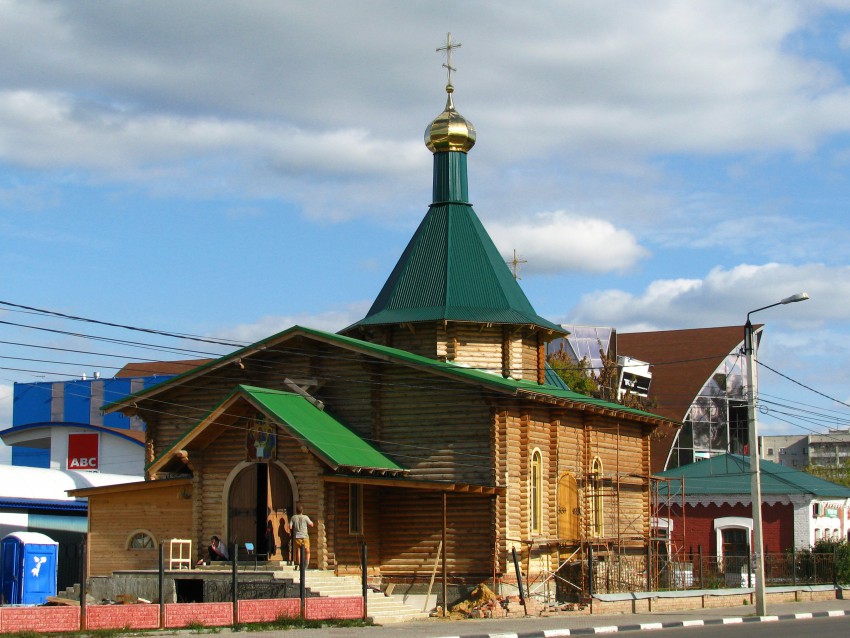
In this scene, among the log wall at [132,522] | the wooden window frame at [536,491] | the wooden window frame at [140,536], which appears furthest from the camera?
the wooden window frame at [536,491]

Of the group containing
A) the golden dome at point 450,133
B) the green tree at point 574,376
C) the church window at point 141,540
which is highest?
the golden dome at point 450,133

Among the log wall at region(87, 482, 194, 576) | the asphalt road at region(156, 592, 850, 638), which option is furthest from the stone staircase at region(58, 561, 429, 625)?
the log wall at region(87, 482, 194, 576)

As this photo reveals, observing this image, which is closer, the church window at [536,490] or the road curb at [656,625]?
the road curb at [656,625]

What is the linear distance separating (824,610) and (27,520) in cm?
2005

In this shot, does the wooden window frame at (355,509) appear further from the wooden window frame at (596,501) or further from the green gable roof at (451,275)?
the wooden window frame at (596,501)

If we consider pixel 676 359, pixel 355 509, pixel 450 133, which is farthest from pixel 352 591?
pixel 676 359

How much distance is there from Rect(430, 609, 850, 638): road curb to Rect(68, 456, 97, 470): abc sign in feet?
111

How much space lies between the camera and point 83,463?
5125cm

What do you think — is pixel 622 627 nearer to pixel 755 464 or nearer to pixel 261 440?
pixel 755 464

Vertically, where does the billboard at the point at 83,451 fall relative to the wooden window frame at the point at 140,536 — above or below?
above

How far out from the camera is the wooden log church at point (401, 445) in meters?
24.5

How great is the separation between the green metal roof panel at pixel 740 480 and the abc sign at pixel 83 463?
80.7 ft

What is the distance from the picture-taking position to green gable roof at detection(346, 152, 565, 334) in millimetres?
28984

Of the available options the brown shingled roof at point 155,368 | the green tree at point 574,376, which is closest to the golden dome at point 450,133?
the green tree at point 574,376
